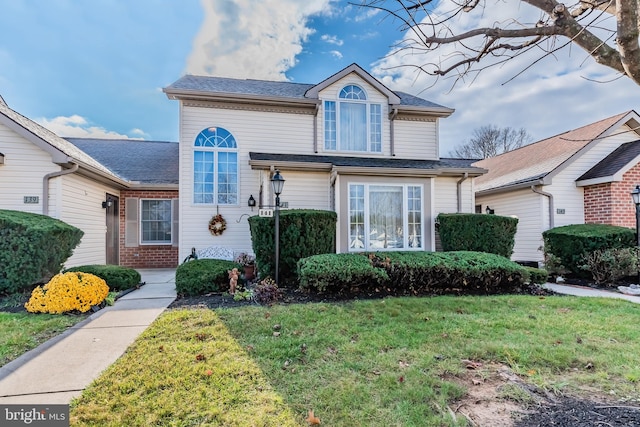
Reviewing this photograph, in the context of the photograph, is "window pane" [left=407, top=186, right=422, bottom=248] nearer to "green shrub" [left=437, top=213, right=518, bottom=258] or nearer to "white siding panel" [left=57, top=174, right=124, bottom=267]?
"green shrub" [left=437, top=213, right=518, bottom=258]

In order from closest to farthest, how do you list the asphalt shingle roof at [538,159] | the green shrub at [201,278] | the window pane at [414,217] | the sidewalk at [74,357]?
the sidewalk at [74,357], the green shrub at [201,278], the window pane at [414,217], the asphalt shingle roof at [538,159]

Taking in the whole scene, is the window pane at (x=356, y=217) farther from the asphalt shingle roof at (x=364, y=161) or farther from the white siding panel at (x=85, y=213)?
the white siding panel at (x=85, y=213)

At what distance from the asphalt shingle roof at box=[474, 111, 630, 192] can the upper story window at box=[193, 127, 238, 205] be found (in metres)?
10.0

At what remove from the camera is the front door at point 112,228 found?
1081 cm

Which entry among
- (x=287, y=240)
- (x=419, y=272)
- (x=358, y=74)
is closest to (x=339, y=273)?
(x=287, y=240)

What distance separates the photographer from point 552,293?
23.3 feet

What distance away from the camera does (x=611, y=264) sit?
7934 millimetres

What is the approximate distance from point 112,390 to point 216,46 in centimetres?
1148

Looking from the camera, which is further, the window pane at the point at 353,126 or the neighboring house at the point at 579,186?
the window pane at the point at 353,126

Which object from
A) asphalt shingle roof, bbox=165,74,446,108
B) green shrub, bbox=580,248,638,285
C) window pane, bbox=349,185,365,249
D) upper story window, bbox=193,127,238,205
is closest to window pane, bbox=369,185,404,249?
window pane, bbox=349,185,365,249

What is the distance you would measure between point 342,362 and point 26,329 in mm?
4513

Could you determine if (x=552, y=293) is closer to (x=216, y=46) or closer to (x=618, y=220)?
(x=618, y=220)

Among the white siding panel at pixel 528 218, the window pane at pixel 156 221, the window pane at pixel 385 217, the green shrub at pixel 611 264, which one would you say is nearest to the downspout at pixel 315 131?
the window pane at pixel 385 217

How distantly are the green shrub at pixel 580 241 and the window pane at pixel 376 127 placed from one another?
588 cm
